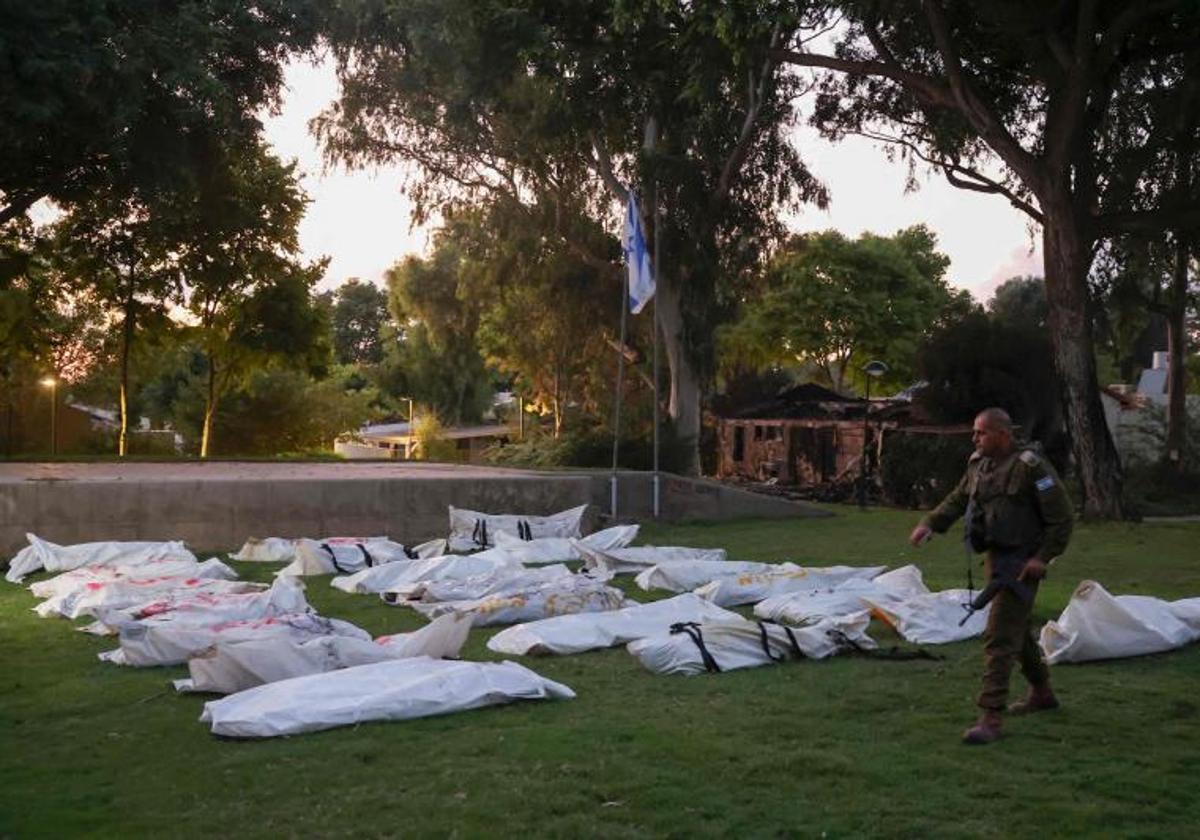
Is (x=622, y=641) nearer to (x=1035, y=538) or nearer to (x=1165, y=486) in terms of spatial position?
(x=1035, y=538)

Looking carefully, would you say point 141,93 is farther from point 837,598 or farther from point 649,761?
point 649,761

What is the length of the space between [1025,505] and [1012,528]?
143 millimetres

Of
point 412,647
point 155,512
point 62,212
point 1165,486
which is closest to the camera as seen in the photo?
point 412,647

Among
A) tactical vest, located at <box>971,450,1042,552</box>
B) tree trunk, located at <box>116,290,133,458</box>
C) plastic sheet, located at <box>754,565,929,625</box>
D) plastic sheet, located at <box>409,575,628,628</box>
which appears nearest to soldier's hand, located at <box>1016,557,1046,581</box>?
tactical vest, located at <box>971,450,1042,552</box>

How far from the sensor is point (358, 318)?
329ft

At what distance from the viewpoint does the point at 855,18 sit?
2317 centimetres

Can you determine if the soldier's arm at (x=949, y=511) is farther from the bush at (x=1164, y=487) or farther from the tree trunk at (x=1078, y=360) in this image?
the bush at (x=1164, y=487)

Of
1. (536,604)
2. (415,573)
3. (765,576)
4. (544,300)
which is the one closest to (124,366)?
(544,300)

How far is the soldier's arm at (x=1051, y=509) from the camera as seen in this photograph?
736 centimetres

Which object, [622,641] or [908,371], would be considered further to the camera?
[908,371]

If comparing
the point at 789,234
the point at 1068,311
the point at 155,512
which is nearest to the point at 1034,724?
the point at 155,512

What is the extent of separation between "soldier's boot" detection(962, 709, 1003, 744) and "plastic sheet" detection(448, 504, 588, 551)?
460 inches

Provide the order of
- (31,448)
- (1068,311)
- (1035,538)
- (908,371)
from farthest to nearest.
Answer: (908,371)
(31,448)
(1068,311)
(1035,538)

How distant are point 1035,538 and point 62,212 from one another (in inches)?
1187
